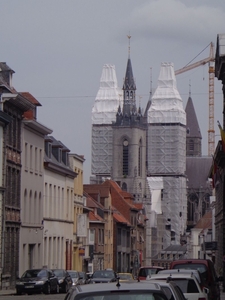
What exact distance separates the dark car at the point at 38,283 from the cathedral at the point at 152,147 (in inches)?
5677

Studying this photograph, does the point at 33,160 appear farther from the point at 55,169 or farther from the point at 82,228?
the point at 82,228

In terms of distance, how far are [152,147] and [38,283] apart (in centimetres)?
15329

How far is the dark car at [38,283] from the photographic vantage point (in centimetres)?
3862

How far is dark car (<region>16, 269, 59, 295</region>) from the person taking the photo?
38.6 meters

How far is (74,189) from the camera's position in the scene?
71000 millimetres

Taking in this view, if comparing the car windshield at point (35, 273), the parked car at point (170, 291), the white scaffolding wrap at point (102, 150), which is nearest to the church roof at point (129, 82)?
the white scaffolding wrap at point (102, 150)

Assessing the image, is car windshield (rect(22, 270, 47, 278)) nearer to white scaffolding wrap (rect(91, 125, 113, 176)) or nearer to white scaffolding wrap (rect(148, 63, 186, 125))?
white scaffolding wrap (rect(91, 125, 113, 176))

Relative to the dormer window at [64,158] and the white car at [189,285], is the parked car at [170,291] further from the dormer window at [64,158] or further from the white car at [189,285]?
the dormer window at [64,158]

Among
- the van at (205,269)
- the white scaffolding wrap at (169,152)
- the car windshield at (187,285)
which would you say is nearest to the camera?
the car windshield at (187,285)

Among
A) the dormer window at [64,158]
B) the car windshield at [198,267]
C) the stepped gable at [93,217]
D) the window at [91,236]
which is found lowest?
the car windshield at [198,267]

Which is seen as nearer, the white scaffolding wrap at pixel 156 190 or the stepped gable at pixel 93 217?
the stepped gable at pixel 93 217

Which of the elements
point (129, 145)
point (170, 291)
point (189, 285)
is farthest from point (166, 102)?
point (170, 291)

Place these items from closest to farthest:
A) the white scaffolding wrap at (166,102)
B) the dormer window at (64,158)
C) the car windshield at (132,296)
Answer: the car windshield at (132,296)
the dormer window at (64,158)
the white scaffolding wrap at (166,102)

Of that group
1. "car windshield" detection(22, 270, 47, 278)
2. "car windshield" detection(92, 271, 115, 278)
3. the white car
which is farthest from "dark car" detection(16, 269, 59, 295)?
the white car
